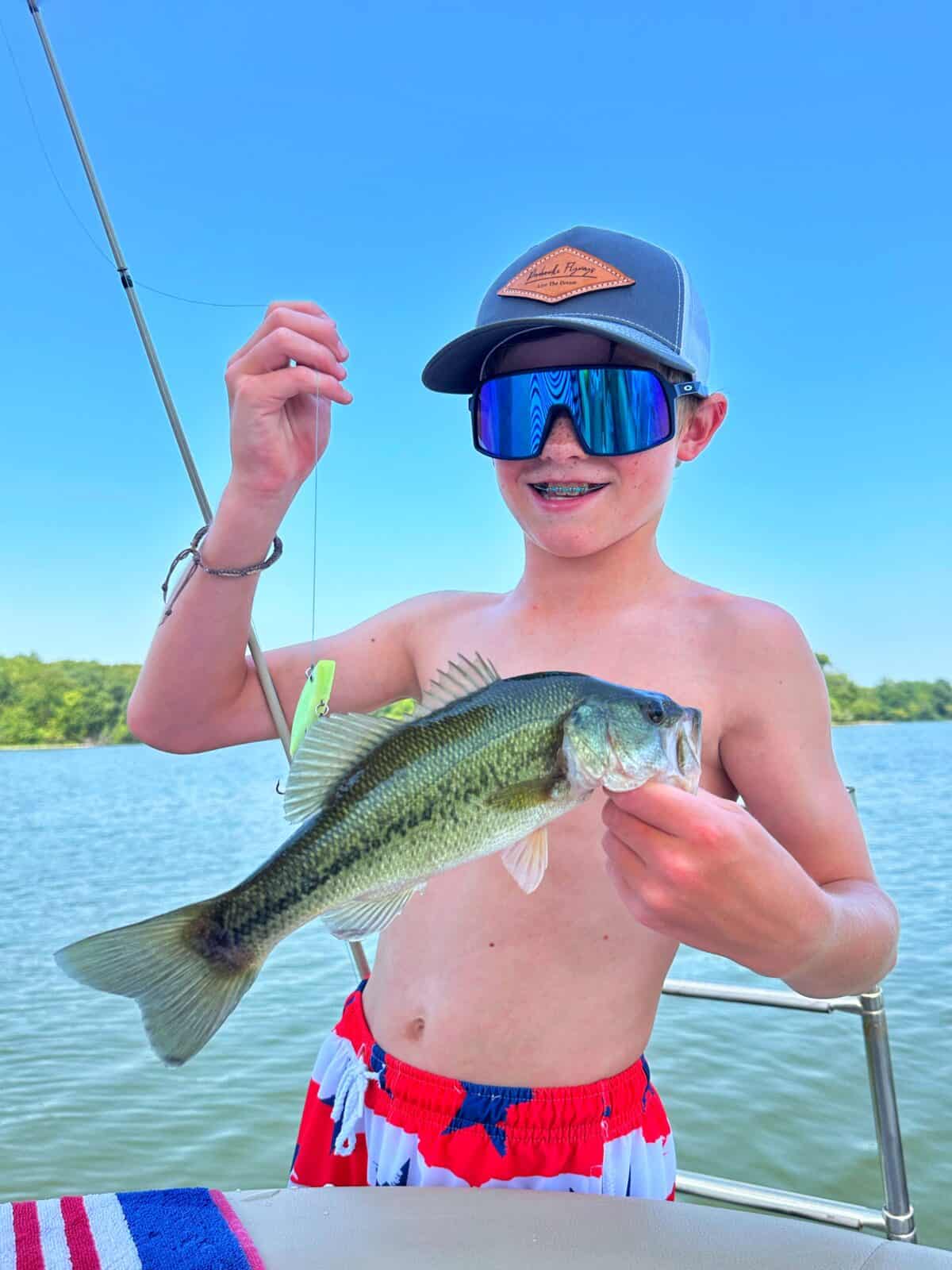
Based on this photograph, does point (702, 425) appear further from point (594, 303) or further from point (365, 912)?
point (365, 912)

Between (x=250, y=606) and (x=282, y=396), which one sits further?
(x=250, y=606)

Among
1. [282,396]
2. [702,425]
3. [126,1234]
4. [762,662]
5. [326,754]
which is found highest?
[702,425]

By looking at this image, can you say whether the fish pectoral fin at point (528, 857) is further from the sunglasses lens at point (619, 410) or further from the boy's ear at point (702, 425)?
the boy's ear at point (702, 425)

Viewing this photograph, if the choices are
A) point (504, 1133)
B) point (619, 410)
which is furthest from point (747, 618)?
point (504, 1133)

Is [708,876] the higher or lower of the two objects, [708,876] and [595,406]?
the lower

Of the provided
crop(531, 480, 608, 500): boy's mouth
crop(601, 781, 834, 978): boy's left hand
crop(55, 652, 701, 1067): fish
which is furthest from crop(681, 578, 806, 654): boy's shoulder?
crop(55, 652, 701, 1067): fish

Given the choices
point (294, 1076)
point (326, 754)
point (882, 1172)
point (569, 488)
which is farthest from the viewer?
point (294, 1076)

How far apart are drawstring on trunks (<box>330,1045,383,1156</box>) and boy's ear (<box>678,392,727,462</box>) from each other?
149cm

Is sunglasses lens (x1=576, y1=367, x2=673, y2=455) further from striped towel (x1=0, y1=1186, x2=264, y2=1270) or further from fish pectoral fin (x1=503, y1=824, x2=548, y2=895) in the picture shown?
striped towel (x1=0, y1=1186, x2=264, y2=1270)

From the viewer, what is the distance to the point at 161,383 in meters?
2.24

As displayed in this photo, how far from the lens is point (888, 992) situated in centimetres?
768

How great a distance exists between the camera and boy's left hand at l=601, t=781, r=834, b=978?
1.24 m

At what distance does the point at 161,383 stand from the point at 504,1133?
68.8 inches

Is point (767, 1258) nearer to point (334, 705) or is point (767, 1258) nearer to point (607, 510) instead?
point (607, 510)
